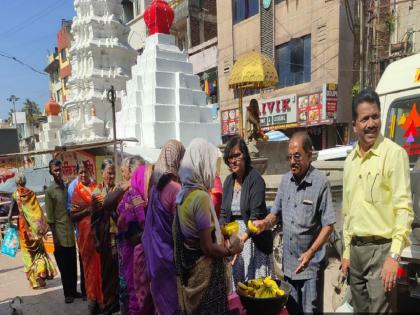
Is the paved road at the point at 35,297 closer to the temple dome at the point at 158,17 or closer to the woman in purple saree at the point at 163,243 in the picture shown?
the woman in purple saree at the point at 163,243

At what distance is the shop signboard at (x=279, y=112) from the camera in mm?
15820

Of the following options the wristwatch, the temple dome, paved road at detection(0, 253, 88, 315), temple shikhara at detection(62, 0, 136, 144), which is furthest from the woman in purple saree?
temple shikhara at detection(62, 0, 136, 144)

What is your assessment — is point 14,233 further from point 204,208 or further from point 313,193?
point 313,193

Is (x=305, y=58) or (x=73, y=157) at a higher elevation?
(x=305, y=58)

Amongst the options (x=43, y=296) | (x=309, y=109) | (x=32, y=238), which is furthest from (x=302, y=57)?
(x=43, y=296)

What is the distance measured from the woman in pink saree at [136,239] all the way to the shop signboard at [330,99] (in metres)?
13.0

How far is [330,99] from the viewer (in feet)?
47.0

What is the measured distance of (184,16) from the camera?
23.3 m

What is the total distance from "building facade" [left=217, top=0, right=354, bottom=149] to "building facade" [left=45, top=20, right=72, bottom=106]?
76.7 ft

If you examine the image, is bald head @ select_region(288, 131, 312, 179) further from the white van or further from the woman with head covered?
the white van

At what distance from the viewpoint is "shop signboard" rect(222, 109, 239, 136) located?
19.4 metres

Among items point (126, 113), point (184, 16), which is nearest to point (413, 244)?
point (126, 113)

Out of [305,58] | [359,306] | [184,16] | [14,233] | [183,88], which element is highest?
[184,16]

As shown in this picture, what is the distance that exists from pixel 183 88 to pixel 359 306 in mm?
10981
